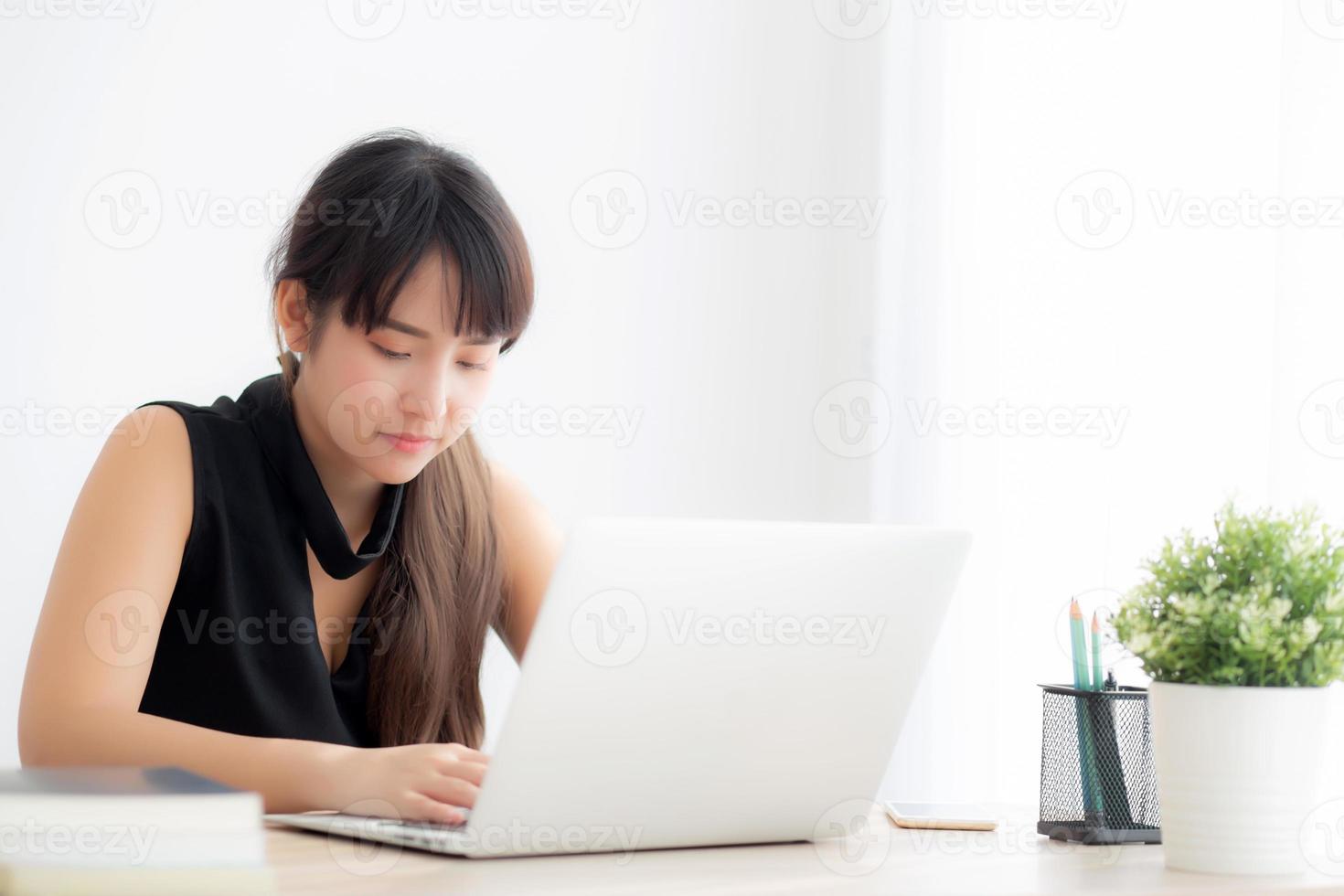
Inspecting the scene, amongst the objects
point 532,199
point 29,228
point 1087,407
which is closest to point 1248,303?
point 1087,407

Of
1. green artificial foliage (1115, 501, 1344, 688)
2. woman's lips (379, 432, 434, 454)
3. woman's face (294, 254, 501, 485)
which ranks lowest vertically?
green artificial foliage (1115, 501, 1344, 688)

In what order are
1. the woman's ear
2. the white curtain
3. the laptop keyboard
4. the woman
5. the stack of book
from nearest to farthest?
the stack of book
the laptop keyboard
the woman
the woman's ear
the white curtain

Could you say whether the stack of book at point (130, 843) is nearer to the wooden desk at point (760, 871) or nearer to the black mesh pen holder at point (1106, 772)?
the wooden desk at point (760, 871)

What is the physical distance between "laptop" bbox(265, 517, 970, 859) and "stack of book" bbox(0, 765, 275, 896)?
0.17 meters

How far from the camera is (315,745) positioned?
39.7 inches

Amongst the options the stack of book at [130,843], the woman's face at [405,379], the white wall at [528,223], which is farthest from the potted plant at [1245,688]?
the white wall at [528,223]

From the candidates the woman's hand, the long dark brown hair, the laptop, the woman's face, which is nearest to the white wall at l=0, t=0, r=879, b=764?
the long dark brown hair

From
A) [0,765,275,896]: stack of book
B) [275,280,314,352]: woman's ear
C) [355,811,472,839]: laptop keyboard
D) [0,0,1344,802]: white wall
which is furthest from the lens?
[0,0,1344,802]: white wall

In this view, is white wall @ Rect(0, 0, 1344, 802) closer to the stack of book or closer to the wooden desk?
the wooden desk

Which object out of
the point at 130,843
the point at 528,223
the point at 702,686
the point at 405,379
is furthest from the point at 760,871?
the point at 528,223

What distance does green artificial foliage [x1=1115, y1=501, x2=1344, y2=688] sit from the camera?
806 mm

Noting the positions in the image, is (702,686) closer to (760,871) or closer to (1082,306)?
(760,871)

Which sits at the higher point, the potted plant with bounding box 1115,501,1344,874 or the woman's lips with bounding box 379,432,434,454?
the woman's lips with bounding box 379,432,434,454

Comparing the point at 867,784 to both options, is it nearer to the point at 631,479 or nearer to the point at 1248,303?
the point at 1248,303
